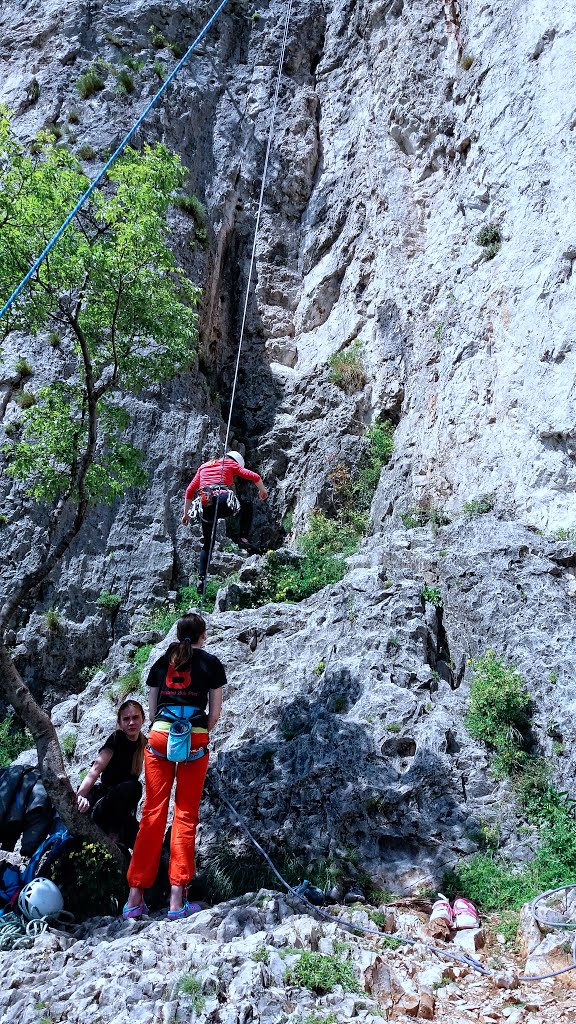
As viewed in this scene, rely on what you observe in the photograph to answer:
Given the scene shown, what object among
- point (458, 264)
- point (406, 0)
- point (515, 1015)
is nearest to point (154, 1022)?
point (515, 1015)

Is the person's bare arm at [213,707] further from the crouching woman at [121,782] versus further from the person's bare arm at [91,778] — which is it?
the person's bare arm at [91,778]

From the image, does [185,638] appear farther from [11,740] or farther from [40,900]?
[11,740]

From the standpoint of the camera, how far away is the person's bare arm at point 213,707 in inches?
204

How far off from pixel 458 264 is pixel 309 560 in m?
5.12

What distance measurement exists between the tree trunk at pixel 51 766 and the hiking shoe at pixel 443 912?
2.29 meters

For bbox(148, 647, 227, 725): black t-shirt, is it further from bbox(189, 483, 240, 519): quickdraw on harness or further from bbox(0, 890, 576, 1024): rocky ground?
bbox(189, 483, 240, 519): quickdraw on harness

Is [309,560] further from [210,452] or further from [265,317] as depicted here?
[265,317]

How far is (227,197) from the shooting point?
16812 mm

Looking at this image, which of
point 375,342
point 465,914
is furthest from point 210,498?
point 465,914

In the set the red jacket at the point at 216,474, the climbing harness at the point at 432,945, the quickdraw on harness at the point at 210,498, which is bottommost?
the climbing harness at the point at 432,945

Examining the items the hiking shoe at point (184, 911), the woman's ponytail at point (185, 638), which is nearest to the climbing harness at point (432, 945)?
the hiking shoe at point (184, 911)

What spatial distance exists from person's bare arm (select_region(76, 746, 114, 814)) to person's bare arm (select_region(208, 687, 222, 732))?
0.92 m

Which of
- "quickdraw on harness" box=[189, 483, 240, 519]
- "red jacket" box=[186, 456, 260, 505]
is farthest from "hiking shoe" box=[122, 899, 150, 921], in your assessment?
"red jacket" box=[186, 456, 260, 505]

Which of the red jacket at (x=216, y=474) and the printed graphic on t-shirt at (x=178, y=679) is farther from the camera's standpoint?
the red jacket at (x=216, y=474)
